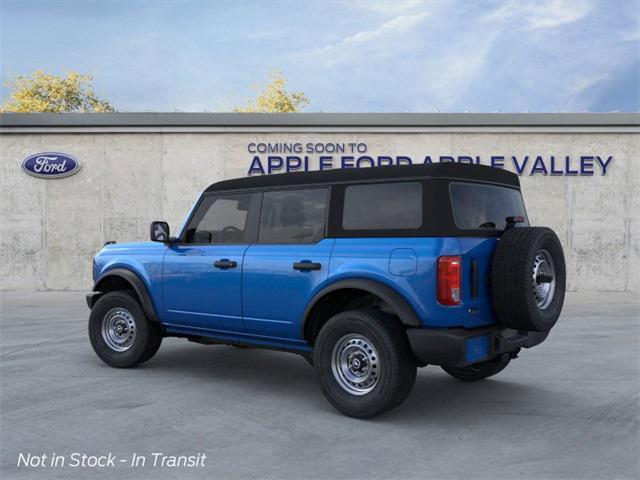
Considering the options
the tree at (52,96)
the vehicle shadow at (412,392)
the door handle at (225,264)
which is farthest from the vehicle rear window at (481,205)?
the tree at (52,96)

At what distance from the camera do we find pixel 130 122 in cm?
1466

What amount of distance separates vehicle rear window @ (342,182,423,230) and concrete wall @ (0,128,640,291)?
10.0m

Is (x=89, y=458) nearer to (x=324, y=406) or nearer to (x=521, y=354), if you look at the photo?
Result: (x=324, y=406)

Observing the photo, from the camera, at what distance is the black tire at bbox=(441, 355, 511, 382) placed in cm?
547

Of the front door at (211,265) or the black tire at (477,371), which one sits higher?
the front door at (211,265)

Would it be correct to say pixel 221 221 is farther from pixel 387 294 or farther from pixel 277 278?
pixel 387 294

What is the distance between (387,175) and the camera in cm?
464

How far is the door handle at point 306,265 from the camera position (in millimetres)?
4711

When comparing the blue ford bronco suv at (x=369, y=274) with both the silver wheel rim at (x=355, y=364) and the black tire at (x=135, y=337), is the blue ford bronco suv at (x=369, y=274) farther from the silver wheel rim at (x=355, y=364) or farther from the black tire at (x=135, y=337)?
the black tire at (x=135, y=337)

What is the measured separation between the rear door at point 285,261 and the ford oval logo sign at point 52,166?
36.3 ft

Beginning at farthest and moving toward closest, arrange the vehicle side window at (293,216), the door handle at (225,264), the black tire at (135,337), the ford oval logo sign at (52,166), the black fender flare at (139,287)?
the ford oval logo sign at (52,166)
the black tire at (135,337)
the black fender flare at (139,287)
the door handle at (225,264)
the vehicle side window at (293,216)

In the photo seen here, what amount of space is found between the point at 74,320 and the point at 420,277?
7469mm

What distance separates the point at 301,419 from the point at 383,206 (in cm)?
175

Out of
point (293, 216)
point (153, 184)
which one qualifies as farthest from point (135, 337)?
point (153, 184)
